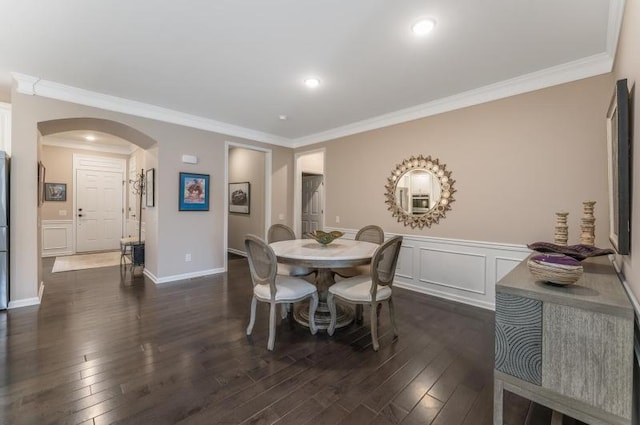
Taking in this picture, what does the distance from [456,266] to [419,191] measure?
1.12 meters

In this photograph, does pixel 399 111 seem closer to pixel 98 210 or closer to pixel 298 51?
pixel 298 51

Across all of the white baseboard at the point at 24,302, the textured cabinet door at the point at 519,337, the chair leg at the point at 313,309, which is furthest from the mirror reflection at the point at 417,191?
the white baseboard at the point at 24,302

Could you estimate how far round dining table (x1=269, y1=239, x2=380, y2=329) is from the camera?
7.83 feet

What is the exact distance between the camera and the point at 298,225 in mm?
5844

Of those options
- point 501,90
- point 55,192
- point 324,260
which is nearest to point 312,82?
point 324,260

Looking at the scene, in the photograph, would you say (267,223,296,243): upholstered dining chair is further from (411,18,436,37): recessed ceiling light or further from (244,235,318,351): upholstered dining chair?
(411,18,436,37): recessed ceiling light

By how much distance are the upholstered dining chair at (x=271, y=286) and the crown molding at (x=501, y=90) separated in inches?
113

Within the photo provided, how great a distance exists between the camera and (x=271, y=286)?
235 cm

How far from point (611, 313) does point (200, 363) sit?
2436mm

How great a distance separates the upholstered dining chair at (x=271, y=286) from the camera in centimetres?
230

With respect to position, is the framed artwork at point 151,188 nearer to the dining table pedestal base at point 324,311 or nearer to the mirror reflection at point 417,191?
the dining table pedestal base at point 324,311

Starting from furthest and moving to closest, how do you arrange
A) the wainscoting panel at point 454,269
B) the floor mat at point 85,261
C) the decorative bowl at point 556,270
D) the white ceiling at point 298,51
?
the floor mat at point 85,261, the wainscoting panel at point 454,269, the white ceiling at point 298,51, the decorative bowl at point 556,270

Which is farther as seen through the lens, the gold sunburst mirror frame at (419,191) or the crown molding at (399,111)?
the gold sunburst mirror frame at (419,191)

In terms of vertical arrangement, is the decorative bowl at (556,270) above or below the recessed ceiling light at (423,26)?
below
